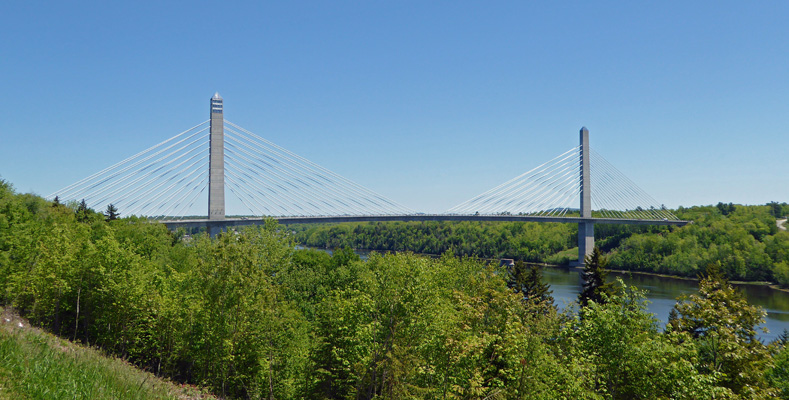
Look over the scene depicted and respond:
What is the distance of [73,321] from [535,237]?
290 ft

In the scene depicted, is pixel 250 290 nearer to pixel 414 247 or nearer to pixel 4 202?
pixel 4 202

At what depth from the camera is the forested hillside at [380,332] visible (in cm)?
Answer: 993

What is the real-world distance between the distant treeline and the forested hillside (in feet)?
118

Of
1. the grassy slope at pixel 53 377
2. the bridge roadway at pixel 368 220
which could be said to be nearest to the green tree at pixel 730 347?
the grassy slope at pixel 53 377

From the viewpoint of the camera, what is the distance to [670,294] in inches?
1881

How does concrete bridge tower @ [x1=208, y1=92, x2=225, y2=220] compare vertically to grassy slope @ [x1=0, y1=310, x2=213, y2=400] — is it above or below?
above

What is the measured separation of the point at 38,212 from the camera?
30.4 metres

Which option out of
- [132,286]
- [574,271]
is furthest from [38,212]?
[574,271]

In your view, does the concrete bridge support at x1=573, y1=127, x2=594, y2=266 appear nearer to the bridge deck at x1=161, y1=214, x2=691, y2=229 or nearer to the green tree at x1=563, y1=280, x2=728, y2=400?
the bridge deck at x1=161, y1=214, x2=691, y2=229

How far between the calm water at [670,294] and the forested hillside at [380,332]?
17499 millimetres

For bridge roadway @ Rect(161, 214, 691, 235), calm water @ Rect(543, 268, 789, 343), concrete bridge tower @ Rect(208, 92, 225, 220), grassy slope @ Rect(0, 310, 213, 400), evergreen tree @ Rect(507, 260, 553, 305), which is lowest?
calm water @ Rect(543, 268, 789, 343)

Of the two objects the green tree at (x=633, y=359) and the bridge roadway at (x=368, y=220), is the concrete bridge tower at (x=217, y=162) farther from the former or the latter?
the green tree at (x=633, y=359)

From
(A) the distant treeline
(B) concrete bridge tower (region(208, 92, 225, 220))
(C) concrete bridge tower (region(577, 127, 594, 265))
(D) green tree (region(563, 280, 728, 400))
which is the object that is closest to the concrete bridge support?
(C) concrete bridge tower (region(577, 127, 594, 265))

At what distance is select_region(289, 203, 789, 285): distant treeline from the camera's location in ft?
205
